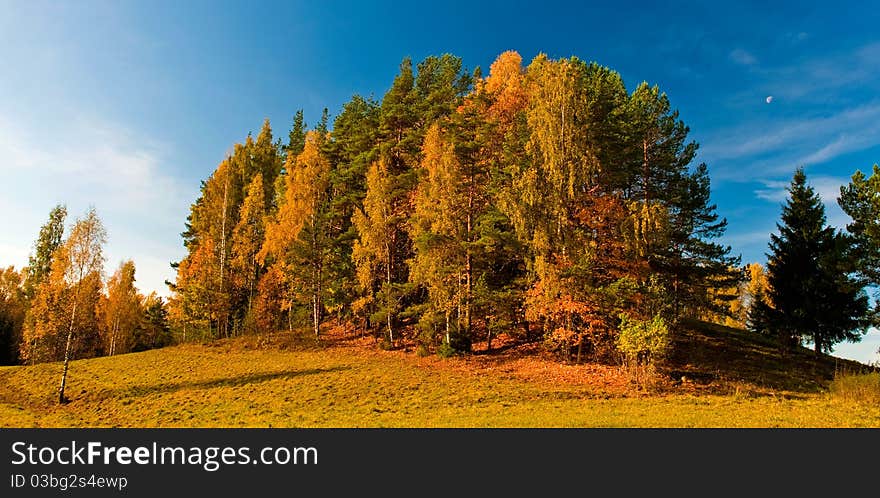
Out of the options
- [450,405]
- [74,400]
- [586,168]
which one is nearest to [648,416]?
[450,405]

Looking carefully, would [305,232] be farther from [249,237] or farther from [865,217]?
[865,217]

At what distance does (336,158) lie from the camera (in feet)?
130

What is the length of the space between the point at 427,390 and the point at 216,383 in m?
11.7

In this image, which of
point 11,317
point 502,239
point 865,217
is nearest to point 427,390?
point 502,239

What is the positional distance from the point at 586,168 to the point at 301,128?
112 feet

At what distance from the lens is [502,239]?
76.9 feet

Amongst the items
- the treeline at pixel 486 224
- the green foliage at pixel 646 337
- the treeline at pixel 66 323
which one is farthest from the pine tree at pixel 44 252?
the green foliage at pixel 646 337

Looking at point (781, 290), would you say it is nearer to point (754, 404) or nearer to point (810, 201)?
point (810, 201)

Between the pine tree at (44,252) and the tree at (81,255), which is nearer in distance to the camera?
the tree at (81,255)

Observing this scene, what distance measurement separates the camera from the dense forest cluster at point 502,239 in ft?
71.6

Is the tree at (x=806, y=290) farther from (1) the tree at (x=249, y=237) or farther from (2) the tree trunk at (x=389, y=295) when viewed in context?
(1) the tree at (x=249, y=237)

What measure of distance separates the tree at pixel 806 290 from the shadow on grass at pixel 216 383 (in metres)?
28.1

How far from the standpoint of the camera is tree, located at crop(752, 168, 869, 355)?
26.8m

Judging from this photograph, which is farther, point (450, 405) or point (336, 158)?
point (336, 158)
